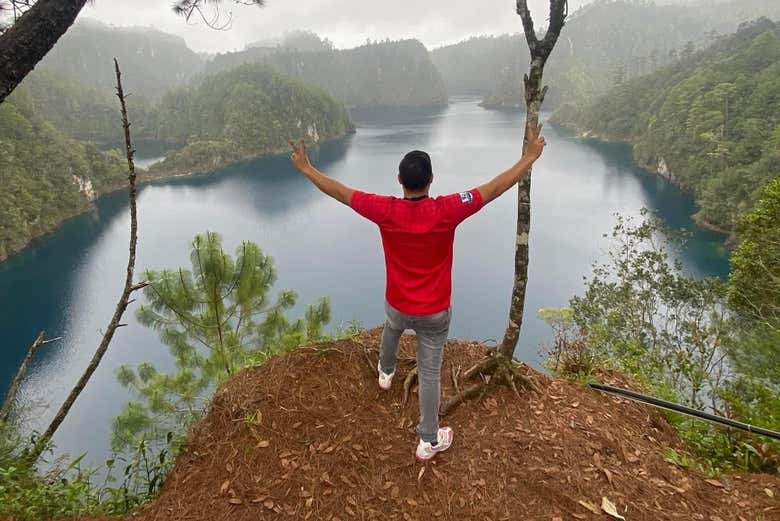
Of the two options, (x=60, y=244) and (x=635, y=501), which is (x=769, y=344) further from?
(x=60, y=244)

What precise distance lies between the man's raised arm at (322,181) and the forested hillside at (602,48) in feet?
290

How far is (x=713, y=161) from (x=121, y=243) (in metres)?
44.9

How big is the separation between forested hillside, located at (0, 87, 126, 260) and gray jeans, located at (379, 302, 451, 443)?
3685cm

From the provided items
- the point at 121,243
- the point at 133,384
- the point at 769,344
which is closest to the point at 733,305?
the point at 769,344

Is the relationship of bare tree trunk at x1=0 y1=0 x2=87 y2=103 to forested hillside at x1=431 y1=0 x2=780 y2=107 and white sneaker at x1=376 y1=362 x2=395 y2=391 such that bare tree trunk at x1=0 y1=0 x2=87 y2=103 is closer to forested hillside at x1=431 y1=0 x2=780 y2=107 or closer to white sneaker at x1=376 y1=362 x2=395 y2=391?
white sneaker at x1=376 y1=362 x2=395 y2=391

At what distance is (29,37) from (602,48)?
145 meters

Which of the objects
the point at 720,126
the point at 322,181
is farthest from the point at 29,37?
the point at 720,126

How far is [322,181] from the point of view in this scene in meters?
2.10

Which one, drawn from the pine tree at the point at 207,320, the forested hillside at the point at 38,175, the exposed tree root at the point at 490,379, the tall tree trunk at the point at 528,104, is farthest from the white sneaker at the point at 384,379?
the forested hillside at the point at 38,175

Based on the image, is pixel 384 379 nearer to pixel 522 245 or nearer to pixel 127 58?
pixel 522 245

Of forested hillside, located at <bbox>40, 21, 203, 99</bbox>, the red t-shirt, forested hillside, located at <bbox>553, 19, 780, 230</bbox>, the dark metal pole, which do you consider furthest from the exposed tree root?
forested hillside, located at <bbox>40, 21, 203, 99</bbox>

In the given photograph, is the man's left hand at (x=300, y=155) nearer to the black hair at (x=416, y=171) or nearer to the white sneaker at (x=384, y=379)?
the black hair at (x=416, y=171)

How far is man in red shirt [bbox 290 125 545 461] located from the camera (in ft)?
6.44

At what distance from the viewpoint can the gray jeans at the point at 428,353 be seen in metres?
2.18
